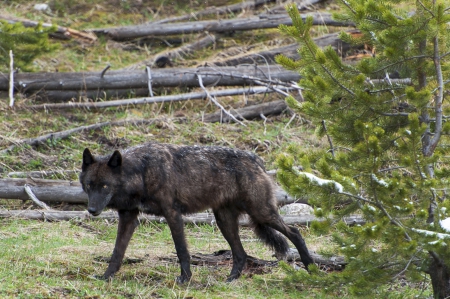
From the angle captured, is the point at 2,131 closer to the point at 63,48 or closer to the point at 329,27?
the point at 63,48

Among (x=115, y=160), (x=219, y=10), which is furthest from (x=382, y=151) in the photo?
(x=219, y=10)

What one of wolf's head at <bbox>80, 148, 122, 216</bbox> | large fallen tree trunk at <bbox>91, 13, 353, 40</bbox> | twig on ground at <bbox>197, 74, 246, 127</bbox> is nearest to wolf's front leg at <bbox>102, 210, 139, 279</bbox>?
wolf's head at <bbox>80, 148, 122, 216</bbox>

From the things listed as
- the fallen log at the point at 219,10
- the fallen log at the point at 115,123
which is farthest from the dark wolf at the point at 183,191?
the fallen log at the point at 219,10

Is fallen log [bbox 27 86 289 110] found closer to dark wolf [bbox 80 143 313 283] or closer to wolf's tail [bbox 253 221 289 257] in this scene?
dark wolf [bbox 80 143 313 283]

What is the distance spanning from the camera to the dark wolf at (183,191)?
299 inches

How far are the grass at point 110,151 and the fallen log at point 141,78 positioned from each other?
389 mm

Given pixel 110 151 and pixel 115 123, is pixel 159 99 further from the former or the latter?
pixel 110 151

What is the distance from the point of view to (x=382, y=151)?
653cm

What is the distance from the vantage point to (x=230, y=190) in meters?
8.06

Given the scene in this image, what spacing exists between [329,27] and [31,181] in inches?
403

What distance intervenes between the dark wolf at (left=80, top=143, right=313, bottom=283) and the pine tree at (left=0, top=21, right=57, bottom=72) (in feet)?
22.2

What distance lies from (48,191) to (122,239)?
10.9ft

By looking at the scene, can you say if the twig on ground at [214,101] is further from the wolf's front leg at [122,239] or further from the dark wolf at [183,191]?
the wolf's front leg at [122,239]

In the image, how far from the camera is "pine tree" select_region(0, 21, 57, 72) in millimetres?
13711
